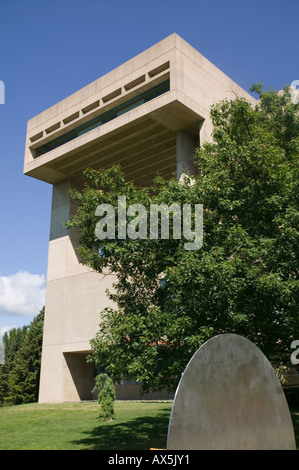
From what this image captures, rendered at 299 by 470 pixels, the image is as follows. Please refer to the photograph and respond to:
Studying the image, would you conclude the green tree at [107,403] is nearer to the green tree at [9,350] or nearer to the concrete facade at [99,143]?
the concrete facade at [99,143]

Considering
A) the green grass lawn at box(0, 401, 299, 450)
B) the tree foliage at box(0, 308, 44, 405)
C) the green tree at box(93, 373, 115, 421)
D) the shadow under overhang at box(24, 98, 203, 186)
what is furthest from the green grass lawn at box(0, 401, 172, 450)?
the shadow under overhang at box(24, 98, 203, 186)

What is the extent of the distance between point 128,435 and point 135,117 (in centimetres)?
1782

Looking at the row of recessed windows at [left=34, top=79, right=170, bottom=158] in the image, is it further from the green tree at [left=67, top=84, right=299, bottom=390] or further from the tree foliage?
the tree foliage

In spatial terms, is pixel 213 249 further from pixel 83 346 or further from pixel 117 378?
pixel 83 346

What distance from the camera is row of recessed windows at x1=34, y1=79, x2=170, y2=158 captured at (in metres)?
25.0

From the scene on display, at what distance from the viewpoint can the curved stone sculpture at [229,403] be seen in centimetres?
471

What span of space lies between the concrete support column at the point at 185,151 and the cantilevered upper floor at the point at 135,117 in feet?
1.41

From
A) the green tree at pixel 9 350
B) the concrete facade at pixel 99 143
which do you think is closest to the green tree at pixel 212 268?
the concrete facade at pixel 99 143

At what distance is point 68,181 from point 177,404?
29898mm

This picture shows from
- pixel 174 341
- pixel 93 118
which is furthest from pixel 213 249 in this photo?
pixel 93 118

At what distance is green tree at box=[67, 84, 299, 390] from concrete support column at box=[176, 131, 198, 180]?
12544 millimetres

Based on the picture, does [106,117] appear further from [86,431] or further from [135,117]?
[86,431]

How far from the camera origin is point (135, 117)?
24984 mm

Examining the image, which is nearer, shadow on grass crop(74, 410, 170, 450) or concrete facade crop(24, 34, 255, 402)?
shadow on grass crop(74, 410, 170, 450)
